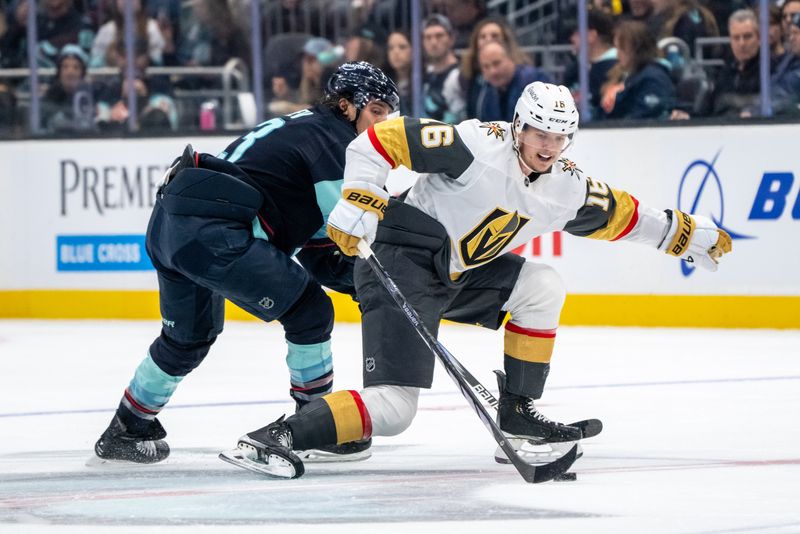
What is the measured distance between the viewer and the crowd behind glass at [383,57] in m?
7.13

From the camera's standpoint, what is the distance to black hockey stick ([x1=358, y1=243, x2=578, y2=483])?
3463 mm

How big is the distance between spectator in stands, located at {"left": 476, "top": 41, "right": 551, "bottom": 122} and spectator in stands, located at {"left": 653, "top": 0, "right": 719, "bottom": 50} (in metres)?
0.64

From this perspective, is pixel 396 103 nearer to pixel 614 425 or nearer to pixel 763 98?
pixel 614 425

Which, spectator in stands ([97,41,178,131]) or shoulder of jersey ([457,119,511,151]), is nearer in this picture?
shoulder of jersey ([457,119,511,151])

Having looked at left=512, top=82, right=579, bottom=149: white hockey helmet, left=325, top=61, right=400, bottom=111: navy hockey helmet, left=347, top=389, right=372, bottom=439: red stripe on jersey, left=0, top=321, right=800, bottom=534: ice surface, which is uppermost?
left=325, top=61, right=400, bottom=111: navy hockey helmet

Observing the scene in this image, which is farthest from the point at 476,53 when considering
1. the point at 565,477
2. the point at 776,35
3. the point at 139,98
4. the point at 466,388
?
the point at 565,477

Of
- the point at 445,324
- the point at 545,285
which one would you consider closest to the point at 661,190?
the point at 445,324

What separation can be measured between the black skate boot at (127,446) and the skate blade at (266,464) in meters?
0.53

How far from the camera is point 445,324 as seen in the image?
759 cm

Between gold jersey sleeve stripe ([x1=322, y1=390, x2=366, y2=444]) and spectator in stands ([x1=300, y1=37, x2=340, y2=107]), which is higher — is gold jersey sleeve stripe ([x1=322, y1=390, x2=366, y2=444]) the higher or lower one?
the lower one

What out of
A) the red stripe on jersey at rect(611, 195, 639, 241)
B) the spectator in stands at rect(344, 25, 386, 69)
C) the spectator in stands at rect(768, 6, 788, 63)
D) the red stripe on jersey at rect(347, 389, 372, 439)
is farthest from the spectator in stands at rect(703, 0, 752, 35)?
the red stripe on jersey at rect(347, 389, 372, 439)

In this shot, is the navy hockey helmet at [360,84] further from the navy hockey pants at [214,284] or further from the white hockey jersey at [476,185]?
the navy hockey pants at [214,284]

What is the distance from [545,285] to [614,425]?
2.57 feet

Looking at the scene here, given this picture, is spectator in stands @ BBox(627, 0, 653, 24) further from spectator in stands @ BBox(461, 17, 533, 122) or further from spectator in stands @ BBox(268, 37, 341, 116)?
spectator in stands @ BBox(268, 37, 341, 116)
